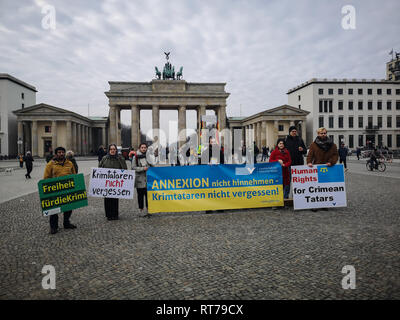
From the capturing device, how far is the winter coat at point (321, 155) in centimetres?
742

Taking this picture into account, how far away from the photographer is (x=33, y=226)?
6.11m

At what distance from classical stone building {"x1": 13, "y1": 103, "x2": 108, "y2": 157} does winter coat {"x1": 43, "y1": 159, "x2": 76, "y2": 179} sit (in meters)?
53.2

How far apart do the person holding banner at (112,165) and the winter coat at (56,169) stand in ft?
2.88

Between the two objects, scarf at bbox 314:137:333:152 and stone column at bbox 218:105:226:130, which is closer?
scarf at bbox 314:137:333:152

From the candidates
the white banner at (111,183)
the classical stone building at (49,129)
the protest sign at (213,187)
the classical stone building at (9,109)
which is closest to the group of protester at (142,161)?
the white banner at (111,183)

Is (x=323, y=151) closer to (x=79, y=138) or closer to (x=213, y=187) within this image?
(x=213, y=187)

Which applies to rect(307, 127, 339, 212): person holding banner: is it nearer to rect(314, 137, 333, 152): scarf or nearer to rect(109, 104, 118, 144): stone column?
rect(314, 137, 333, 152): scarf

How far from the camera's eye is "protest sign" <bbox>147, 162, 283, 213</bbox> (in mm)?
6879

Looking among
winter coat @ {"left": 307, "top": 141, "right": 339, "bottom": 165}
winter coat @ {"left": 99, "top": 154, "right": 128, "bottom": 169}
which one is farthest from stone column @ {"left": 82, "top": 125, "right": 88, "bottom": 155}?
winter coat @ {"left": 307, "top": 141, "right": 339, "bottom": 165}

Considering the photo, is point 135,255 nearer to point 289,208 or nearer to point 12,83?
point 289,208

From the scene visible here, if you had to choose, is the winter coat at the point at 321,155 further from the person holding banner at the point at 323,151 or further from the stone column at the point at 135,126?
the stone column at the point at 135,126

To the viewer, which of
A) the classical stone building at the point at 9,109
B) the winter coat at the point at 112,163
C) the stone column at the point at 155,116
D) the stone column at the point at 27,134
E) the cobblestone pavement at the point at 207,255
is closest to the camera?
the cobblestone pavement at the point at 207,255
